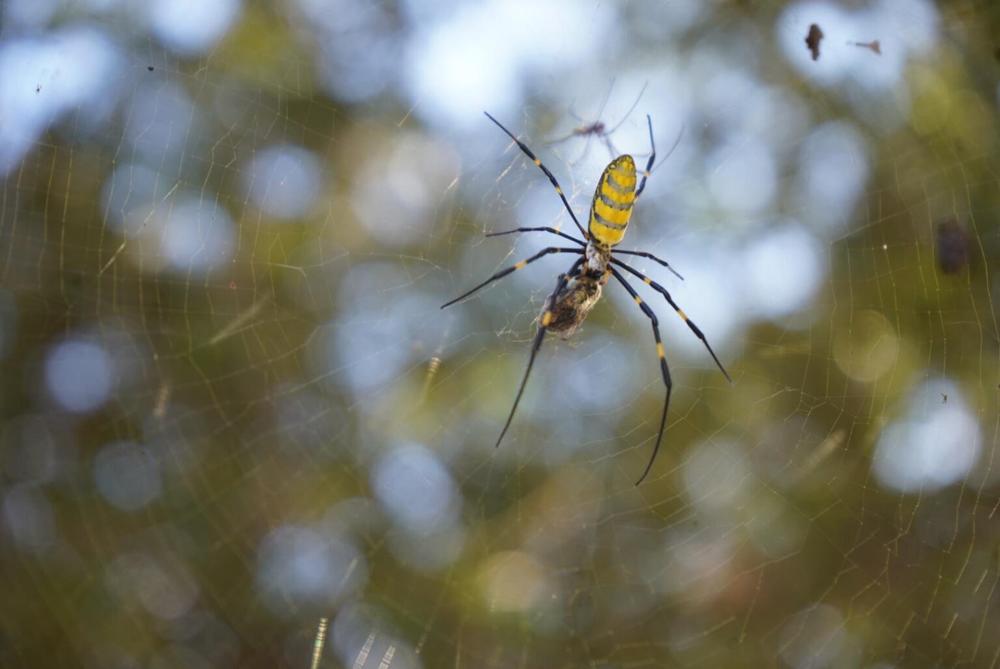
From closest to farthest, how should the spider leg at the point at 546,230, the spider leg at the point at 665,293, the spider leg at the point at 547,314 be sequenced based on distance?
1. the spider leg at the point at 547,314
2. the spider leg at the point at 546,230
3. the spider leg at the point at 665,293

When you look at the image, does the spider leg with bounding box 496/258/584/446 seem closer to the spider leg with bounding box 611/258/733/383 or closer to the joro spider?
the joro spider

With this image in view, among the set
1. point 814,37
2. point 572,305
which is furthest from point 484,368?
point 814,37

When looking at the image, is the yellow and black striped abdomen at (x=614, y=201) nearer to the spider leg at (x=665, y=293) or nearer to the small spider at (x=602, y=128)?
the spider leg at (x=665, y=293)

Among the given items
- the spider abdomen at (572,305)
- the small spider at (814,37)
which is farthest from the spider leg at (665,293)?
the small spider at (814,37)

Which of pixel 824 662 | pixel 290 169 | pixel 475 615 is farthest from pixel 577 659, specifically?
pixel 290 169

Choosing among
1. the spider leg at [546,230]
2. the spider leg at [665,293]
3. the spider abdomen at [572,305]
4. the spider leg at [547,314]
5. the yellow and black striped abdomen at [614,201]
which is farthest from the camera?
the spider leg at [665,293]

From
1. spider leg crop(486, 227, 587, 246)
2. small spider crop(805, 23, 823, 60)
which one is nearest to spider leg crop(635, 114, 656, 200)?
spider leg crop(486, 227, 587, 246)

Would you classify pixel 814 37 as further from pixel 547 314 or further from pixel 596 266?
pixel 547 314

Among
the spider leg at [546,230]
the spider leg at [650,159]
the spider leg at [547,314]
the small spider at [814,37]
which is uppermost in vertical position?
the small spider at [814,37]
